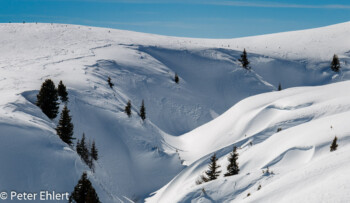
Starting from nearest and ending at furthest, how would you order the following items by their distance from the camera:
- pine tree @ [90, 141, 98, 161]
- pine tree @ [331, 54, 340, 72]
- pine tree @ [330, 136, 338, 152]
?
pine tree @ [330, 136, 338, 152]
pine tree @ [90, 141, 98, 161]
pine tree @ [331, 54, 340, 72]

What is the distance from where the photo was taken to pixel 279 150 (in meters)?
23.6

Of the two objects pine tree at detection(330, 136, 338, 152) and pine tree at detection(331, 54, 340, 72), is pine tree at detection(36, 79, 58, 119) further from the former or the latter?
pine tree at detection(331, 54, 340, 72)

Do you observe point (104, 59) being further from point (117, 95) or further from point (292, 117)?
point (292, 117)

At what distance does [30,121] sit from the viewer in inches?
883

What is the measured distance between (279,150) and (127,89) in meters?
28.8

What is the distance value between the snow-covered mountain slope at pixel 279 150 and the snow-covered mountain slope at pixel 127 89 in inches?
67.8

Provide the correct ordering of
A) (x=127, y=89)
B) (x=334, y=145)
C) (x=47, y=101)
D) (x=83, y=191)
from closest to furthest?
(x=83, y=191) → (x=334, y=145) → (x=47, y=101) → (x=127, y=89)

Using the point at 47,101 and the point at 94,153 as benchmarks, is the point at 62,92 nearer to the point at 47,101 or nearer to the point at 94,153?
the point at 47,101

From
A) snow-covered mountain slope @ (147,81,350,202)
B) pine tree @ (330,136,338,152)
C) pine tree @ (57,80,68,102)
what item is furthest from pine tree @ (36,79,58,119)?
pine tree @ (330,136,338,152)

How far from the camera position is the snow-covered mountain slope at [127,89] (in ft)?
67.0

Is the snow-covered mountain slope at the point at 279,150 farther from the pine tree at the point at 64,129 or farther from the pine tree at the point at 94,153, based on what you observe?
the pine tree at the point at 64,129

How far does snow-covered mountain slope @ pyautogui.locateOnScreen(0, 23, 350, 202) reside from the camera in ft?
67.0

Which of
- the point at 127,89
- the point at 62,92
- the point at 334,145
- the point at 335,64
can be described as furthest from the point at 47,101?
the point at 335,64

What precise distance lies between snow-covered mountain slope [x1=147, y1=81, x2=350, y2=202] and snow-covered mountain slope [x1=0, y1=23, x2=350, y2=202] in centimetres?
172
